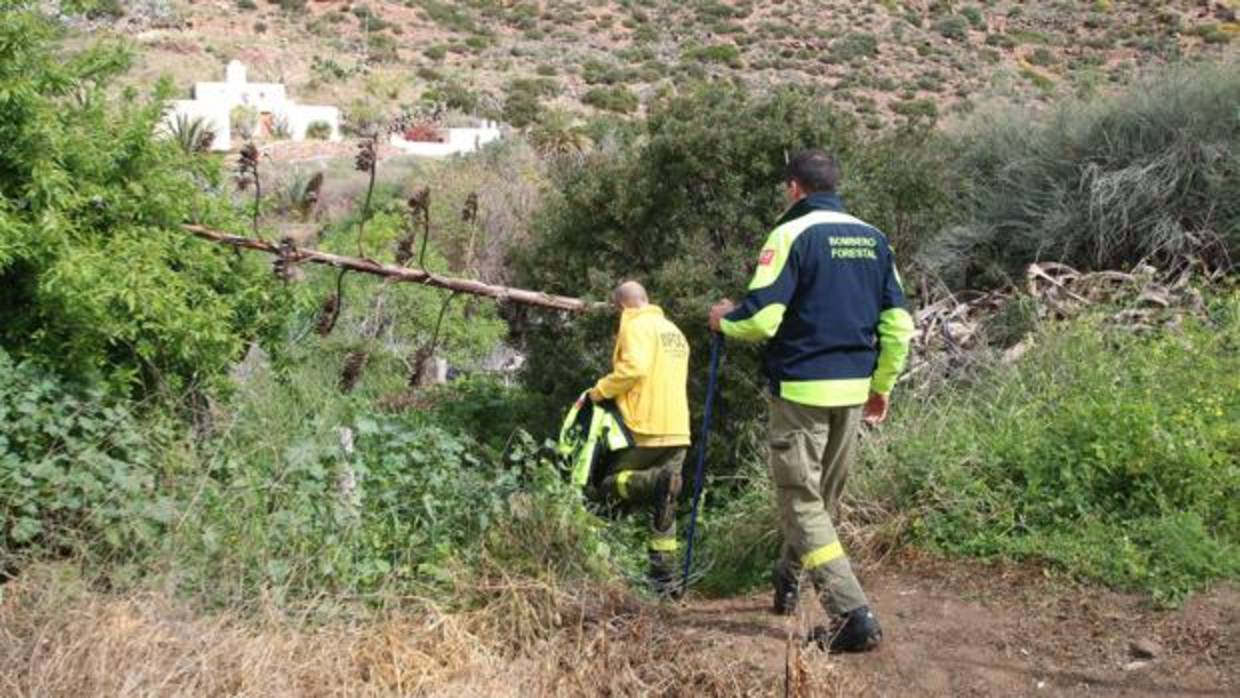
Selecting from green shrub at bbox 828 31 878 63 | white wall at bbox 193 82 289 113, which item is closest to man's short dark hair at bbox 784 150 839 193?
white wall at bbox 193 82 289 113

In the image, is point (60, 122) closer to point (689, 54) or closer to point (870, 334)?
point (870, 334)

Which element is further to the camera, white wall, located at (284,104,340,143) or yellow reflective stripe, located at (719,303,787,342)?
white wall, located at (284,104,340,143)

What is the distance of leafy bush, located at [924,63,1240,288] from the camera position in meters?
10.8

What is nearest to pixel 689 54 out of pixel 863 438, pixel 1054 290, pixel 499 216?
pixel 499 216

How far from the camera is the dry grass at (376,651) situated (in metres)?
4.00

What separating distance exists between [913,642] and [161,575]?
9.41 ft

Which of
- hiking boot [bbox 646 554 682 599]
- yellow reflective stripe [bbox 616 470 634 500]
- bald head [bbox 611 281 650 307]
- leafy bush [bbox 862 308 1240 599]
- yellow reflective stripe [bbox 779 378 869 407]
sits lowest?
hiking boot [bbox 646 554 682 599]

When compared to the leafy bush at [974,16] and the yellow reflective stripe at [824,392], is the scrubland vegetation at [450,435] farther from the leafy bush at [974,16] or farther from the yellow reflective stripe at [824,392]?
the leafy bush at [974,16]

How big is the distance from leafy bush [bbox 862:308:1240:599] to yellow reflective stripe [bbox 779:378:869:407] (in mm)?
1185

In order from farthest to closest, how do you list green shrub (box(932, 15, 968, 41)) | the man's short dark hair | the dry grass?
1. green shrub (box(932, 15, 968, 41))
2. the man's short dark hair
3. the dry grass

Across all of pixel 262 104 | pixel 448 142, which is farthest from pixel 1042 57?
pixel 262 104

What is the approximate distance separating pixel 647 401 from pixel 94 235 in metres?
2.85

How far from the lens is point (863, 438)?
652 cm

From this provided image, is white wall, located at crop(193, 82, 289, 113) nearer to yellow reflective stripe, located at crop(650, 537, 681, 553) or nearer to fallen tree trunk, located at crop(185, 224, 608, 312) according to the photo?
fallen tree trunk, located at crop(185, 224, 608, 312)
